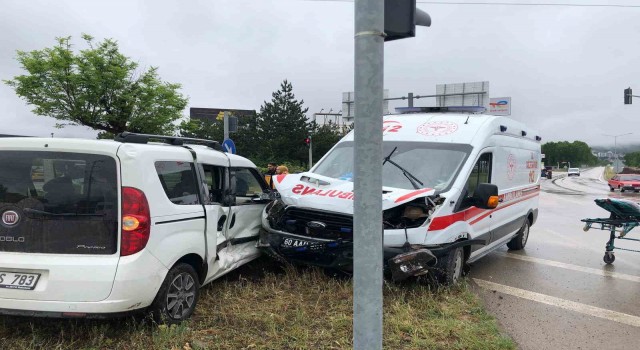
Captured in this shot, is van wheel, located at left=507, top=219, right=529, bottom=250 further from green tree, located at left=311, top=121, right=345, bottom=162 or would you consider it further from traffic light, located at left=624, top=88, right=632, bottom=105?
green tree, located at left=311, top=121, right=345, bottom=162

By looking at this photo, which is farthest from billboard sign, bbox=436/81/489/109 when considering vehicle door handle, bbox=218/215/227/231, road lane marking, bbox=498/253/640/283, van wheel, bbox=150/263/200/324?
van wheel, bbox=150/263/200/324

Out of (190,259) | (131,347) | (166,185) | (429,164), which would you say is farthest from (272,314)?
(429,164)

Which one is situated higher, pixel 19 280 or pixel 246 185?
pixel 246 185

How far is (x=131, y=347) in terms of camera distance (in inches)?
154

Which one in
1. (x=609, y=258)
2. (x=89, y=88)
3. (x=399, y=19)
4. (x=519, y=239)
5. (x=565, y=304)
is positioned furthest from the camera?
(x=89, y=88)

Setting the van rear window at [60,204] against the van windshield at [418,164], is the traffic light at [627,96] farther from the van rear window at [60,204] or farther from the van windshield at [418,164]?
the van rear window at [60,204]

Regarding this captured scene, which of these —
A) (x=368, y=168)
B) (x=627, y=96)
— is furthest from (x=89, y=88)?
(x=627, y=96)

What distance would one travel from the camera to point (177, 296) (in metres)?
4.40

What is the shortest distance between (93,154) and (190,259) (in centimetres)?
138

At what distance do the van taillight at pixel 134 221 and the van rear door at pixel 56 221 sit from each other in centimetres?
6

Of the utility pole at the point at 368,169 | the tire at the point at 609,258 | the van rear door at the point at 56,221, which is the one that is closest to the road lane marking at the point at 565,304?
the tire at the point at 609,258

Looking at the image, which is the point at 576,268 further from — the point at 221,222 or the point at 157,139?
the point at 157,139

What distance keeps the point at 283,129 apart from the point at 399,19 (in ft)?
141

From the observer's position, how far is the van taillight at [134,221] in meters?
3.80
